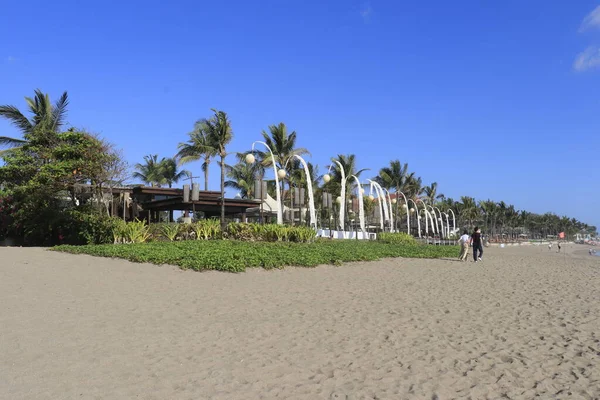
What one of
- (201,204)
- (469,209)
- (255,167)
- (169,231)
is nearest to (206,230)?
(169,231)

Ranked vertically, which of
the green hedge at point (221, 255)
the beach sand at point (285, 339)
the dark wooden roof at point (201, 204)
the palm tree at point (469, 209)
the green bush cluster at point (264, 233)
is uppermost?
the palm tree at point (469, 209)

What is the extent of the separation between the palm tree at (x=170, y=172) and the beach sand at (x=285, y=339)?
3846 centimetres

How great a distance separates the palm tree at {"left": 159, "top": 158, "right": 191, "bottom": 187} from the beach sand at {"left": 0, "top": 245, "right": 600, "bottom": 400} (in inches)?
1514

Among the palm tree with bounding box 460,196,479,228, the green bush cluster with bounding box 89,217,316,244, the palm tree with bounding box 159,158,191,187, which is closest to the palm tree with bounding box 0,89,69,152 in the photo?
the green bush cluster with bounding box 89,217,316,244

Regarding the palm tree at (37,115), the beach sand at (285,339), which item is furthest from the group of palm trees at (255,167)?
the beach sand at (285,339)

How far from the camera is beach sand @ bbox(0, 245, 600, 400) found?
14.2ft

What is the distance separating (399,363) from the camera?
505cm

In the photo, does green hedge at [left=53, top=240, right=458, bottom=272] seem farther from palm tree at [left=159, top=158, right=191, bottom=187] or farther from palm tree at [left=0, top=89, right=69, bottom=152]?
palm tree at [left=159, top=158, right=191, bottom=187]

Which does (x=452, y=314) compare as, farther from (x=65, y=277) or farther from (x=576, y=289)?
(x=65, y=277)

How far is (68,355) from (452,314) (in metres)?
5.98

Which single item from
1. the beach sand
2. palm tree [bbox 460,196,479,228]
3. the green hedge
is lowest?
the beach sand

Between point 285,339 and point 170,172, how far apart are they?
45.6 metres

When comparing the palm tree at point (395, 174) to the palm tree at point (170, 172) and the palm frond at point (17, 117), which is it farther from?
the palm frond at point (17, 117)

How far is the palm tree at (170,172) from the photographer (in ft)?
160
